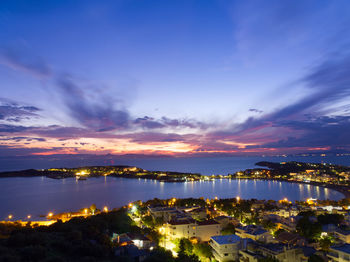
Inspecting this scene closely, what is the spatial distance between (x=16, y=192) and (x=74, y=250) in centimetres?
2919

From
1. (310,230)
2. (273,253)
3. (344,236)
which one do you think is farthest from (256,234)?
(344,236)

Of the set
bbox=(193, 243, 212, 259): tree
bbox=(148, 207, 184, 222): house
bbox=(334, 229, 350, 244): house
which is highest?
bbox=(334, 229, 350, 244): house

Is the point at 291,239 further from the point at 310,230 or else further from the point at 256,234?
the point at 310,230

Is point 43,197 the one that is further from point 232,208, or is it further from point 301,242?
point 301,242

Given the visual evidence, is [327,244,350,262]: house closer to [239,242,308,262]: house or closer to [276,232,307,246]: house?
[239,242,308,262]: house

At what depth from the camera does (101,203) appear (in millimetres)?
23203

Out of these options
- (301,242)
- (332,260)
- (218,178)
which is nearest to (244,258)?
(332,260)

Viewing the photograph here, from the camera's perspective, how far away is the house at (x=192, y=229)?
10.3 m

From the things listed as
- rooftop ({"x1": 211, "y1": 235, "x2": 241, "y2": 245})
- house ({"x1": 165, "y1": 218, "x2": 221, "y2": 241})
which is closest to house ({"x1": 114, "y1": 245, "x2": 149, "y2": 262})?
rooftop ({"x1": 211, "y1": 235, "x2": 241, "y2": 245})

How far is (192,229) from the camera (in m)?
10.4

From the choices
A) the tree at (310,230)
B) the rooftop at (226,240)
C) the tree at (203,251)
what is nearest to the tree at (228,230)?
the rooftop at (226,240)

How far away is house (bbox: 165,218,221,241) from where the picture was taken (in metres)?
10.3

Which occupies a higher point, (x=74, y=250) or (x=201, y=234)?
(x=74, y=250)

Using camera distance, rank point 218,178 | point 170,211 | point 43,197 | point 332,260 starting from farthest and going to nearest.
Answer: point 218,178 < point 43,197 < point 170,211 < point 332,260
